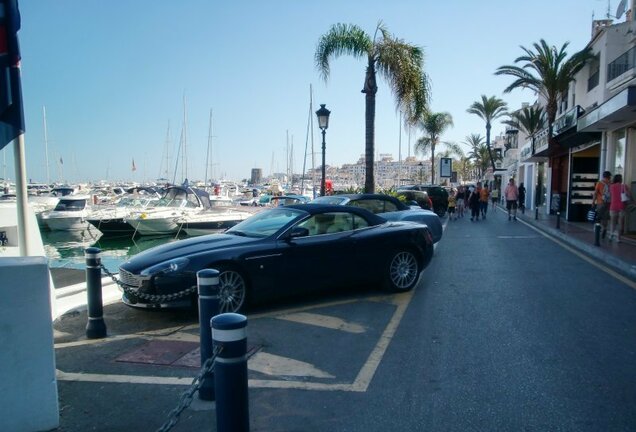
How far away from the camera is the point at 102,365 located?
5.02 m

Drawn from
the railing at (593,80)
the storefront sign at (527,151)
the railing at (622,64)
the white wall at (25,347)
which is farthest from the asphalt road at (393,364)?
the storefront sign at (527,151)

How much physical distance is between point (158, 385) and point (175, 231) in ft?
70.5

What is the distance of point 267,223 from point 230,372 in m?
4.80

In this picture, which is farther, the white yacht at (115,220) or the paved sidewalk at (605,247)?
the white yacht at (115,220)

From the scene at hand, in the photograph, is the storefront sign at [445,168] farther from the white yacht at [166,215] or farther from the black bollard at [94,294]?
the black bollard at [94,294]

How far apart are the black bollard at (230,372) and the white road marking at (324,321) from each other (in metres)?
3.27

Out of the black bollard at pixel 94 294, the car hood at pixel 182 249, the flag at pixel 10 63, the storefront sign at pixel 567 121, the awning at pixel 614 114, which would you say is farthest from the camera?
the storefront sign at pixel 567 121

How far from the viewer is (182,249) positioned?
21.8 feet

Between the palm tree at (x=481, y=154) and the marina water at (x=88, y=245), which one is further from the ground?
the palm tree at (x=481, y=154)

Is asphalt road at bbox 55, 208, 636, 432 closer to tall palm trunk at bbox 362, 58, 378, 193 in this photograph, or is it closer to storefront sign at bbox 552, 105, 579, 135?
tall palm trunk at bbox 362, 58, 378, 193

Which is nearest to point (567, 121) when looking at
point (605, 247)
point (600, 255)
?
point (605, 247)

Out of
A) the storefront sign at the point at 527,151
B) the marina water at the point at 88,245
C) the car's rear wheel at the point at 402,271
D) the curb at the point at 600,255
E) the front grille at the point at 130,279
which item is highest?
the storefront sign at the point at 527,151

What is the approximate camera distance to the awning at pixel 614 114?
1205cm

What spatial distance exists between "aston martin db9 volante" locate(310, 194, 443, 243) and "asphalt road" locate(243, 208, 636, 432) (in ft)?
9.86
